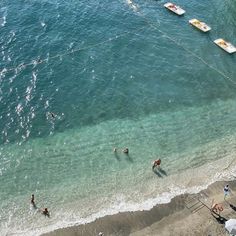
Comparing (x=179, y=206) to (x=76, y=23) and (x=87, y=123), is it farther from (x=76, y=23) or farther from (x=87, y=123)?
(x=76, y=23)

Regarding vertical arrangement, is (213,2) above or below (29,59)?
above

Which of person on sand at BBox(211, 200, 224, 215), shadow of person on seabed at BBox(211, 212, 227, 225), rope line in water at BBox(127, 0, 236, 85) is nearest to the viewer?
shadow of person on seabed at BBox(211, 212, 227, 225)

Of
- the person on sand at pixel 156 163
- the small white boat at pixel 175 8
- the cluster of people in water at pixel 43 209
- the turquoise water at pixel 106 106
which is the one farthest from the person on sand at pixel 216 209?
the small white boat at pixel 175 8

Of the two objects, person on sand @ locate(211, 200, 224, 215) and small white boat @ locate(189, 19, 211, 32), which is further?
small white boat @ locate(189, 19, 211, 32)

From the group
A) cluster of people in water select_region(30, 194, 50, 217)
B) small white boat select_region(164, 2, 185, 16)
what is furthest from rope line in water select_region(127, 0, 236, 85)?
cluster of people in water select_region(30, 194, 50, 217)

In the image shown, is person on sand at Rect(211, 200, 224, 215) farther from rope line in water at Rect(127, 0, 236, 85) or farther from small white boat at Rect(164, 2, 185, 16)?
small white boat at Rect(164, 2, 185, 16)

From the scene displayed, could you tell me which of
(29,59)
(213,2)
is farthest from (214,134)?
(213,2)

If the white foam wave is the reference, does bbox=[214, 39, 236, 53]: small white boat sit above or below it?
above
